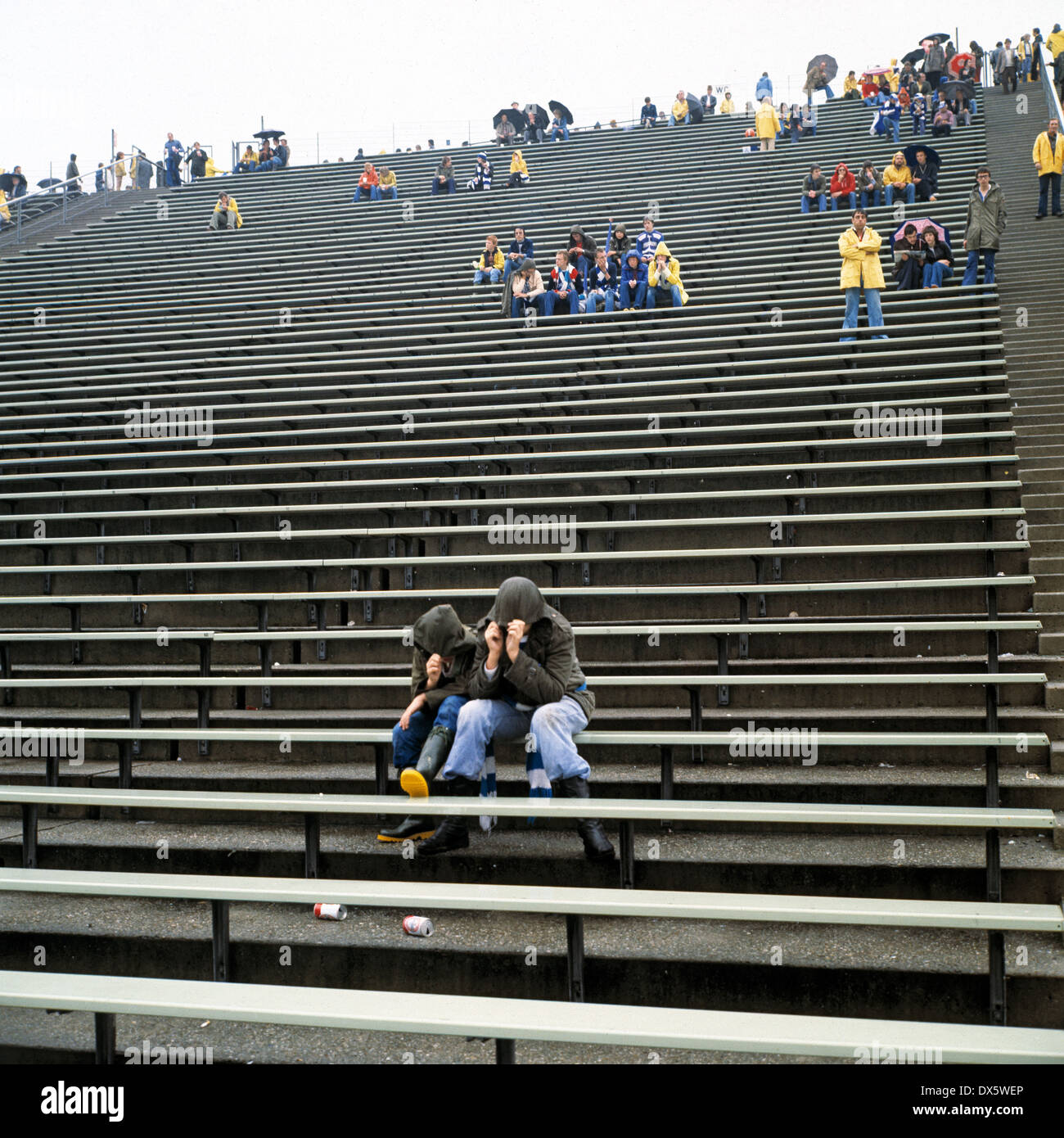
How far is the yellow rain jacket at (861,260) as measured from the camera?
31.1ft

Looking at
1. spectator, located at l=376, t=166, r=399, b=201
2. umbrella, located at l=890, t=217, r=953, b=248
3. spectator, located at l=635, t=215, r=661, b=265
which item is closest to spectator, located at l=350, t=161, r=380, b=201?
spectator, located at l=376, t=166, r=399, b=201

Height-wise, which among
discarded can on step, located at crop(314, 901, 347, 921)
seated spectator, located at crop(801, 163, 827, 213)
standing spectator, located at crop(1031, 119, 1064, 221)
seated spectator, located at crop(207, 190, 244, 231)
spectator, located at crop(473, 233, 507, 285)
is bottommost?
discarded can on step, located at crop(314, 901, 347, 921)

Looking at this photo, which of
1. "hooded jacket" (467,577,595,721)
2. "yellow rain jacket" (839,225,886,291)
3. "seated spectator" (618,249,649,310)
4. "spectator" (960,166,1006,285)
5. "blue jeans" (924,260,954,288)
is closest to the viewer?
"hooded jacket" (467,577,595,721)

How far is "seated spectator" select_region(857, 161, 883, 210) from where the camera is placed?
13.5 m

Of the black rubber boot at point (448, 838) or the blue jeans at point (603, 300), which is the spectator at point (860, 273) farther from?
the black rubber boot at point (448, 838)

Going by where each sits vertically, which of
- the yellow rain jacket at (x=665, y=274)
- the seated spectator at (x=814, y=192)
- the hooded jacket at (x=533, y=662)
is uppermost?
the seated spectator at (x=814, y=192)

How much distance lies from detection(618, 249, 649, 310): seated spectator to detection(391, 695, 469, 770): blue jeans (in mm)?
8194

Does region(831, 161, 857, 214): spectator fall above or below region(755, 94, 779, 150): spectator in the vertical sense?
below

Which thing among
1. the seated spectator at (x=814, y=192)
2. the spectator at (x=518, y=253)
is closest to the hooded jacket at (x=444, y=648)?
the spectator at (x=518, y=253)

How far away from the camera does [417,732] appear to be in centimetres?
463

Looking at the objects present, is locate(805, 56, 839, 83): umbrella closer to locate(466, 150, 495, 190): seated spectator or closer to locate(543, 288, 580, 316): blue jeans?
locate(466, 150, 495, 190): seated spectator

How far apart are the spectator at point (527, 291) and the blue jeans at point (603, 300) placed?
541mm
